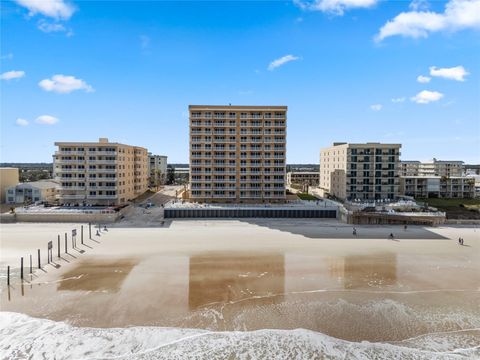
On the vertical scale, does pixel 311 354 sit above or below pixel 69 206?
below

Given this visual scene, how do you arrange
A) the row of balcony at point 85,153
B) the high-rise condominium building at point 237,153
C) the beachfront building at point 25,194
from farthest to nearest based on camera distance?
the beachfront building at point 25,194 → the high-rise condominium building at point 237,153 → the row of balcony at point 85,153

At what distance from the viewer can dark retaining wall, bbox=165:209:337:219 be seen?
228 feet

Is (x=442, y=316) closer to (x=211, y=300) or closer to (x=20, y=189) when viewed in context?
(x=211, y=300)

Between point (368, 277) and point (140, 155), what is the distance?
8117 centimetres

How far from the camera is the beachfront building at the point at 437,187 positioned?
10431cm

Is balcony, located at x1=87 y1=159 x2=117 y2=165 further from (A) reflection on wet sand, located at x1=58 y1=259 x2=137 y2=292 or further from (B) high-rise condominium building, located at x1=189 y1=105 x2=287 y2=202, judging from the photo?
(A) reflection on wet sand, located at x1=58 y1=259 x2=137 y2=292

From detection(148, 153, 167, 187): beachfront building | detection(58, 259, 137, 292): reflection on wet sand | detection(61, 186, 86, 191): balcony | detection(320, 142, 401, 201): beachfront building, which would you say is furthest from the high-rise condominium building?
detection(148, 153, 167, 187): beachfront building

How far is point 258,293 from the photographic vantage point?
31.2 m

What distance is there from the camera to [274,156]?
263 feet

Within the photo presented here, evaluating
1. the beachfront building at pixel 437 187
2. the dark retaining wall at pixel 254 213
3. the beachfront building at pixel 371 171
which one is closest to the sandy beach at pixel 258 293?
the dark retaining wall at pixel 254 213

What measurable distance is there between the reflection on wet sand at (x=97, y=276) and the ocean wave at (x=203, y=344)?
6.81m

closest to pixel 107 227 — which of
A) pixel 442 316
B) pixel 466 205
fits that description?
pixel 442 316

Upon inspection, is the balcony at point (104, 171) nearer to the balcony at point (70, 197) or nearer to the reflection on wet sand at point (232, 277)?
the balcony at point (70, 197)

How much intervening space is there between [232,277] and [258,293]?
15.6 ft
